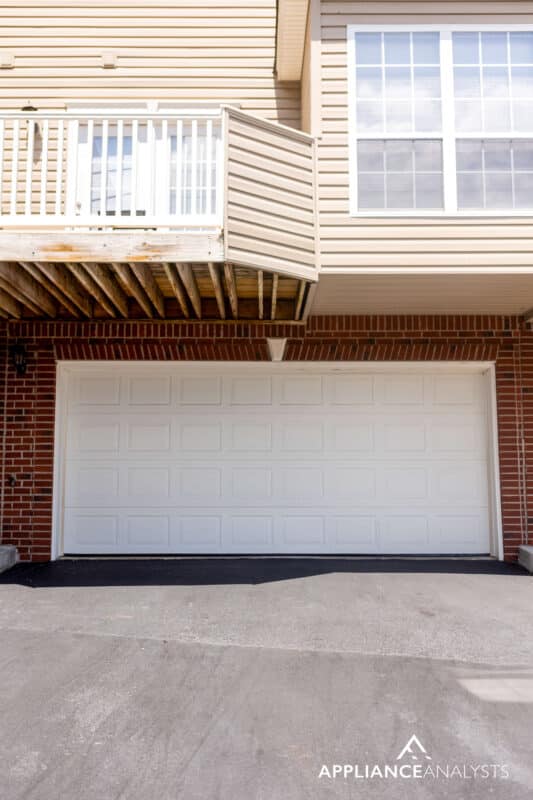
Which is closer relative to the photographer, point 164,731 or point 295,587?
point 164,731

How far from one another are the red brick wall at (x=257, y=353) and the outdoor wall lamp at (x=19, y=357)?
0.07m

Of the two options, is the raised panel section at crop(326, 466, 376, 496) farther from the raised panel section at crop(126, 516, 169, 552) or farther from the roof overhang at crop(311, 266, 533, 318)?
the raised panel section at crop(126, 516, 169, 552)

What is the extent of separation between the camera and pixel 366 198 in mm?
5184

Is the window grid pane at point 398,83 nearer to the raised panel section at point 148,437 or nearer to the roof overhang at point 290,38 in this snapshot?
the roof overhang at point 290,38

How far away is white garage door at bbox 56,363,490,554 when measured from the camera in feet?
21.1

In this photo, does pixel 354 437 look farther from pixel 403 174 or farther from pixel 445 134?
pixel 445 134

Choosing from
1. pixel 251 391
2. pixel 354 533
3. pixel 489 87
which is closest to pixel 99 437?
pixel 251 391

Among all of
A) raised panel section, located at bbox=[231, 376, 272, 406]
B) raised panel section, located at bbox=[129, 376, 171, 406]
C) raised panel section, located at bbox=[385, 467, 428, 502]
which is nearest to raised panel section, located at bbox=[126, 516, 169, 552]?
raised panel section, located at bbox=[129, 376, 171, 406]

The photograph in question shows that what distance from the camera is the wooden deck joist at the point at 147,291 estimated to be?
4.66m

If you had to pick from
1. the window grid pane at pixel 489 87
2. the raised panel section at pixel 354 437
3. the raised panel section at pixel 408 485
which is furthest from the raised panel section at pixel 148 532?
the window grid pane at pixel 489 87

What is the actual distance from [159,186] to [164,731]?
187 inches

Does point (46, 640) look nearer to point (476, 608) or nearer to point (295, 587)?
point (295, 587)

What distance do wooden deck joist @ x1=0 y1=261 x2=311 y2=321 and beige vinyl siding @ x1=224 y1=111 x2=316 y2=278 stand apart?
18 cm

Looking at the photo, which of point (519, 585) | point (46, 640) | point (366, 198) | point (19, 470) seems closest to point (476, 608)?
point (519, 585)
